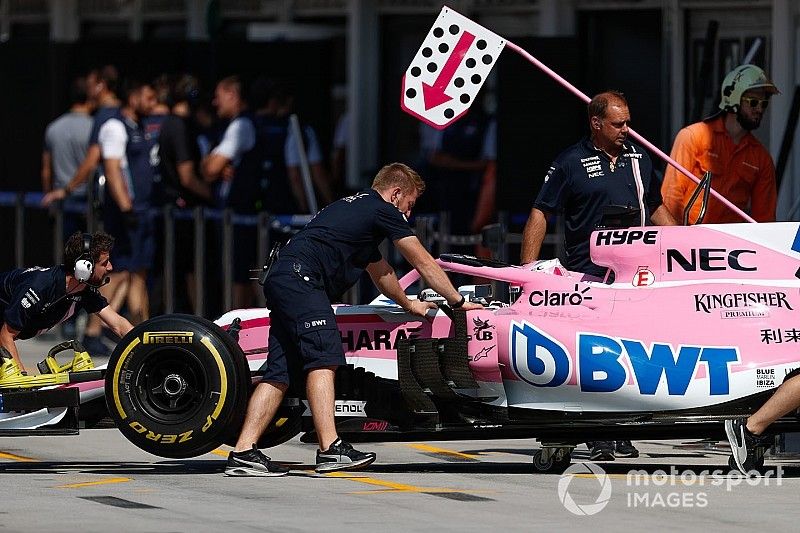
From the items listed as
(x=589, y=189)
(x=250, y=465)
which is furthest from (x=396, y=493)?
(x=589, y=189)

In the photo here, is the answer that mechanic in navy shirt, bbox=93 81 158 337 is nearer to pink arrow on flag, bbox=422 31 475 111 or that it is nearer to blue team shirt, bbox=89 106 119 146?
blue team shirt, bbox=89 106 119 146

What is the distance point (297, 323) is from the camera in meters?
11.4

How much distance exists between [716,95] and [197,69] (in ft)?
17.2

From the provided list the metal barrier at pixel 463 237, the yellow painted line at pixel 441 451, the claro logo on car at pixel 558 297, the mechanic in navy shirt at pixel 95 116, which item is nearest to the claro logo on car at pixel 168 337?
the claro logo on car at pixel 558 297

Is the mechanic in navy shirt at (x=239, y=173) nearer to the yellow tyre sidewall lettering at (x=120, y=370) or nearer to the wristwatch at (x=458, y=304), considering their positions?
the yellow tyre sidewall lettering at (x=120, y=370)

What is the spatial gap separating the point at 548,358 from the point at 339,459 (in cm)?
119

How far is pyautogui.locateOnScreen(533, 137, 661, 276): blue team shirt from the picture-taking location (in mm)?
12336

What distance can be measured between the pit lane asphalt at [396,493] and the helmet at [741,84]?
2.12m

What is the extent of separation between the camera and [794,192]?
18.4 m

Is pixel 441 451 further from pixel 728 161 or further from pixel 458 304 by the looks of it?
pixel 728 161

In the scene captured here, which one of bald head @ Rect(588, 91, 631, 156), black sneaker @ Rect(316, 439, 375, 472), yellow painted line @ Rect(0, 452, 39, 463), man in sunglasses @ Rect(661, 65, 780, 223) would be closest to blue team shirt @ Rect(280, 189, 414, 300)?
black sneaker @ Rect(316, 439, 375, 472)

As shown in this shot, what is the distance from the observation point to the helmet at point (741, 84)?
43.7 feet

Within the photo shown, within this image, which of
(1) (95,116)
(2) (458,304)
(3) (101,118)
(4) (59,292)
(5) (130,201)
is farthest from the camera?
(1) (95,116)

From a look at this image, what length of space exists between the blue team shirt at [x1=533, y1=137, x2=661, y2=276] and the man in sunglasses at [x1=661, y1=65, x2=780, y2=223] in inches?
41.6
